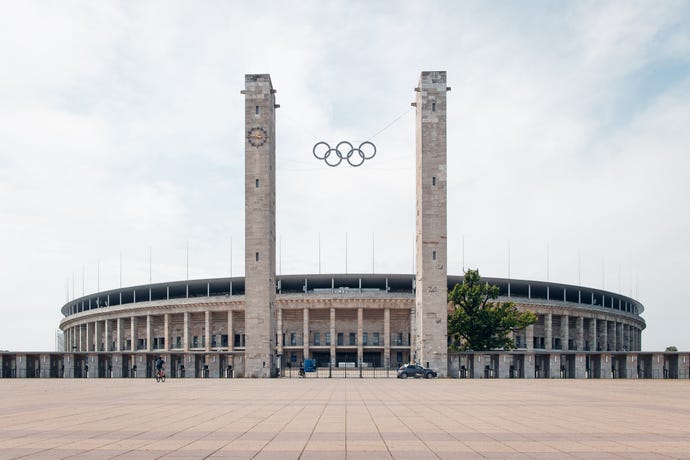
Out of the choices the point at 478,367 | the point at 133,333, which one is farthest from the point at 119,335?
the point at 478,367

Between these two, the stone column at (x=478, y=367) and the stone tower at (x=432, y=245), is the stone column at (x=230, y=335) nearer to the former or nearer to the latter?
the stone tower at (x=432, y=245)

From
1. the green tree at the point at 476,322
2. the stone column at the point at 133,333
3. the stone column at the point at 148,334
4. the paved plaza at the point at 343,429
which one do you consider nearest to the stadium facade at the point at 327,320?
the stone column at the point at 133,333

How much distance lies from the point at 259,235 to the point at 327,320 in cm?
3982

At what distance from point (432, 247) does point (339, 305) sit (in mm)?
37035

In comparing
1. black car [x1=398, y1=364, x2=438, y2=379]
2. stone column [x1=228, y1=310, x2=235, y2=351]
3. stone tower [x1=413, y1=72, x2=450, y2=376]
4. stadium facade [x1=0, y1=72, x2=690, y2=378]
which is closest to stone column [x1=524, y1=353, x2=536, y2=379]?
stadium facade [x1=0, y1=72, x2=690, y2=378]

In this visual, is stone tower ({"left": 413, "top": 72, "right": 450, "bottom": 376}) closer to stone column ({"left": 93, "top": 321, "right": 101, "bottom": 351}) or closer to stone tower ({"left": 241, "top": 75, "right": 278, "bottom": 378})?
stone tower ({"left": 241, "top": 75, "right": 278, "bottom": 378})

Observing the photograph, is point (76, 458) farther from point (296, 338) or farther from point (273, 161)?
point (296, 338)

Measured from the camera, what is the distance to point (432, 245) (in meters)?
64.8

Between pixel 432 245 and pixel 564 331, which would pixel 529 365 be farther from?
pixel 564 331

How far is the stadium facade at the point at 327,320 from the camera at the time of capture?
2402 inches

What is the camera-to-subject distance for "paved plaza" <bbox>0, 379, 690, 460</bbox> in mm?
13836

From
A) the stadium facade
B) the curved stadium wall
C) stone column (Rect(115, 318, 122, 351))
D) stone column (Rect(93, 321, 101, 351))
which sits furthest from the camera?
stone column (Rect(93, 321, 101, 351))

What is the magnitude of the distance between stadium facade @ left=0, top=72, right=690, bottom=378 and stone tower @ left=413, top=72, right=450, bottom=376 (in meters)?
0.09

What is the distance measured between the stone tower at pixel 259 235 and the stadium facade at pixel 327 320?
94 millimetres
